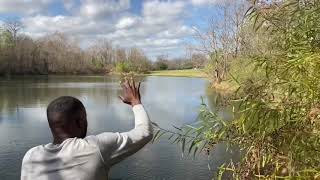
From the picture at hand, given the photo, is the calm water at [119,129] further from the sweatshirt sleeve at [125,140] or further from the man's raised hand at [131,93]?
the sweatshirt sleeve at [125,140]

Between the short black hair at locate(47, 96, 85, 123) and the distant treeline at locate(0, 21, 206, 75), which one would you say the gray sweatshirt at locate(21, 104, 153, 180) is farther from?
the distant treeline at locate(0, 21, 206, 75)

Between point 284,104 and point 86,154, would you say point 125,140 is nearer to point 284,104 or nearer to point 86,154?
point 86,154

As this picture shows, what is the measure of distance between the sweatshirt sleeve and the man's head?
12cm

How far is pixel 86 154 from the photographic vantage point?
1936 millimetres

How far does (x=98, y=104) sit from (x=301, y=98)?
76.8ft

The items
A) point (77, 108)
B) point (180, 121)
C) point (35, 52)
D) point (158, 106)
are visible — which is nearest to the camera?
point (77, 108)

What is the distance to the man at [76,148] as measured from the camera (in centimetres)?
195

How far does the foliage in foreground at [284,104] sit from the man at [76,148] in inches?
48.3

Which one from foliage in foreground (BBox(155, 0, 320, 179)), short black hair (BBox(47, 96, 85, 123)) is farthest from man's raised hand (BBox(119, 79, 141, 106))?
foliage in foreground (BBox(155, 0, 320, 179))

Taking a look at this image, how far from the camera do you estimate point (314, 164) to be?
10.0ft

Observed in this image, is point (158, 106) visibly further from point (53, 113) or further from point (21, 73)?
point (21, 73)

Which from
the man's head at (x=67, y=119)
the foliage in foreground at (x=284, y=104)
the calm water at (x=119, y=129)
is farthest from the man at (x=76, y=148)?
the calm water at (x=119, y=129)

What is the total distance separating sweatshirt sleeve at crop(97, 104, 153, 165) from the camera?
6.41ft

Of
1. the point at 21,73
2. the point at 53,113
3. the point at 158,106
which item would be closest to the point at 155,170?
the point at 53,113
